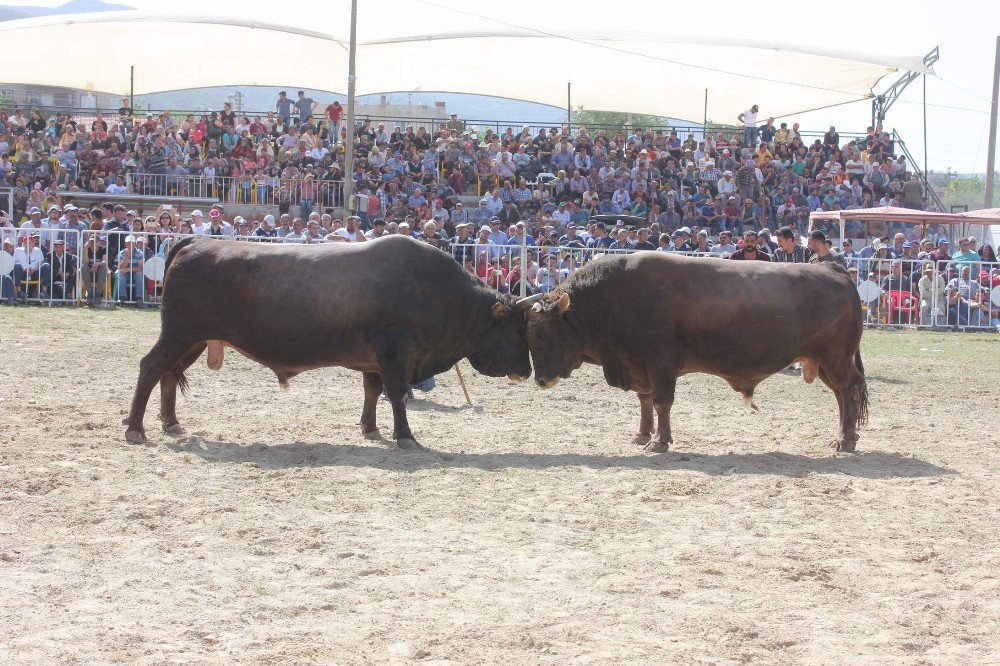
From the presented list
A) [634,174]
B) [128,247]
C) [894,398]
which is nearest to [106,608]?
[894,398]

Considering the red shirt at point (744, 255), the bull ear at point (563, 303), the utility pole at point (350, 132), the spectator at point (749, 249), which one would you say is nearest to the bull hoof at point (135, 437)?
the bull ear at point (563, 303)

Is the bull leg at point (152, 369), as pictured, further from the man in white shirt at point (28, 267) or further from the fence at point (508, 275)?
the man in white shirt at point (28, 267)

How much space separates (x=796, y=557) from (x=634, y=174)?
23355mm

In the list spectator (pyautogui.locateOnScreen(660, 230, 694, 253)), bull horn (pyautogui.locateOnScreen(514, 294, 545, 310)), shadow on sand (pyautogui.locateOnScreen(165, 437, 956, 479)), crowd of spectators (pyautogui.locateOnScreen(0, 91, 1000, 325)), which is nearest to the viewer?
shadow on sand (pyautogui.locateOnScreen(165, 437, 956, 479))

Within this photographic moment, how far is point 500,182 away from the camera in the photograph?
93.3 feet

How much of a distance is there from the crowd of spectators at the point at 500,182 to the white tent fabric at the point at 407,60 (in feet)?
8.54

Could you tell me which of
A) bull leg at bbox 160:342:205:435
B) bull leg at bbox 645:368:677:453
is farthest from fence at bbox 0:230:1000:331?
bull leg at bbox 160:342:205:435

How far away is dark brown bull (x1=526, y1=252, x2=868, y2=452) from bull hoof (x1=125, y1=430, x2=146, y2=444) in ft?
11.1

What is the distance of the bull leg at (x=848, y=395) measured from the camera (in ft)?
30.9

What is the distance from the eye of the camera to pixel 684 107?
38.0 meters

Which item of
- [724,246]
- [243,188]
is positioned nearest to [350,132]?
[243,188]

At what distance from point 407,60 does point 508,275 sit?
15.5 m

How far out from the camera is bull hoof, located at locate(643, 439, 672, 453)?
9.20m

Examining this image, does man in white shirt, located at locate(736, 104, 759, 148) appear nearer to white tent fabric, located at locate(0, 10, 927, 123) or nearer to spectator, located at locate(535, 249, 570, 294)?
white tent fabric, located at locate(0, 10, 927, 123)
